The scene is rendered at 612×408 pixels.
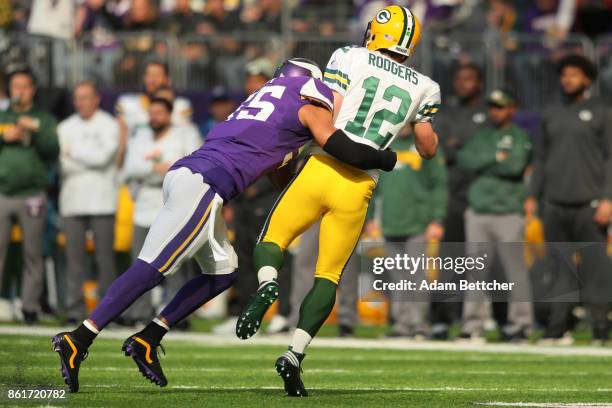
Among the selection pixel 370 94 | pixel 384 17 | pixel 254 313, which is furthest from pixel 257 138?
pixel 384 17

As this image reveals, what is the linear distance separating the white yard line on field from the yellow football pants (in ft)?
13.9

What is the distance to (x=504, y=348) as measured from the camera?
41.5 ft

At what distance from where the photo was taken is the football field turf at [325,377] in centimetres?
760

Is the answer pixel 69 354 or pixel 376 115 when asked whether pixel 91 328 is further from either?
pixel 376 115

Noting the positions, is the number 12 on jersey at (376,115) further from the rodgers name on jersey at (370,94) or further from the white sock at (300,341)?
the white sock at (300,341)

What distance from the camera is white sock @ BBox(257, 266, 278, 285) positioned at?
7621mm

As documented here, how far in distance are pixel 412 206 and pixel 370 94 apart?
5.50 meters

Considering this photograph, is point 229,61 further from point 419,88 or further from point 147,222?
point 419,88

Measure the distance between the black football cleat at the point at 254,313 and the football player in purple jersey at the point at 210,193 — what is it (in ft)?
1.53

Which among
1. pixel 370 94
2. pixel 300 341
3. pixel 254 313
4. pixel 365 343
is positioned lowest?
pixel 365 343

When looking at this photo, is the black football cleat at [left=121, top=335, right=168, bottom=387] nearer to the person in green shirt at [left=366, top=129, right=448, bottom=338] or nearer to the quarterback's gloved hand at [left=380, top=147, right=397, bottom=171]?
the quarterback's gloved hand at [left=380, top=147, right=397, bottom=171]

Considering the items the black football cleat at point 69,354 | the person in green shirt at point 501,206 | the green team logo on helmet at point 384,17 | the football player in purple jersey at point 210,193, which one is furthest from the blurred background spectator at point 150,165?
the black football cleat at point 69,354

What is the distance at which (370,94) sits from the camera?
8180mm

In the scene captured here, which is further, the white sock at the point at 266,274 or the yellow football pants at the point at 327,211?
the yellow football pants at the point at 327,211
